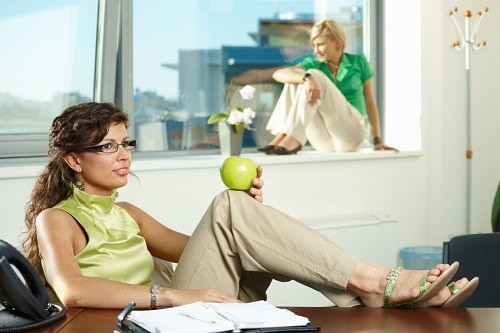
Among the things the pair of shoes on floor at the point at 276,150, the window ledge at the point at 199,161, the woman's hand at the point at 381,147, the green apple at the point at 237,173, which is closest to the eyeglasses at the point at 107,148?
the green apple at the point at 237,173

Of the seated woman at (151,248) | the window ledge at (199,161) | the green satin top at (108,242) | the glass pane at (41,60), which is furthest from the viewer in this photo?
the glass pane at (41,60)

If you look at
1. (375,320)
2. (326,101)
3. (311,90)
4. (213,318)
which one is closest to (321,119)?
(326,101)

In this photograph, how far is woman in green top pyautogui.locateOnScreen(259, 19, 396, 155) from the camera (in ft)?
16.2

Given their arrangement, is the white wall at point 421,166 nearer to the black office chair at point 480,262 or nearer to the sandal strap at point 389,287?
the black office chair at point 480,262

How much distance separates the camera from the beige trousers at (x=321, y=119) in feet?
16.3

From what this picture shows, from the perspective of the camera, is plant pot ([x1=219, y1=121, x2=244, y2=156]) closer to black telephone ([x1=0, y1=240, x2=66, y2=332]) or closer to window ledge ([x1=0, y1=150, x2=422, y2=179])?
window ledge ([x1=0, y1=150, x2=422, y2=179])

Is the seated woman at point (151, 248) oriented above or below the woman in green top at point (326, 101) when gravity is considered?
below

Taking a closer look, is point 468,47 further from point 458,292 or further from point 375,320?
point 375,320

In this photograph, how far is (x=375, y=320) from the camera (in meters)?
1.97

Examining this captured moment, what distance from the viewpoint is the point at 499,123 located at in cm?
581

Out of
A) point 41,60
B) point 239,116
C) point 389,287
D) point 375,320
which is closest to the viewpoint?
point 375,320

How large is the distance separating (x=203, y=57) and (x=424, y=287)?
9.15 ft

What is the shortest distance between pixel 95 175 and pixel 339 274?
0.79 meters

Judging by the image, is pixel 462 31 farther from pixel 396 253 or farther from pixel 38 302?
pixel 38 302
